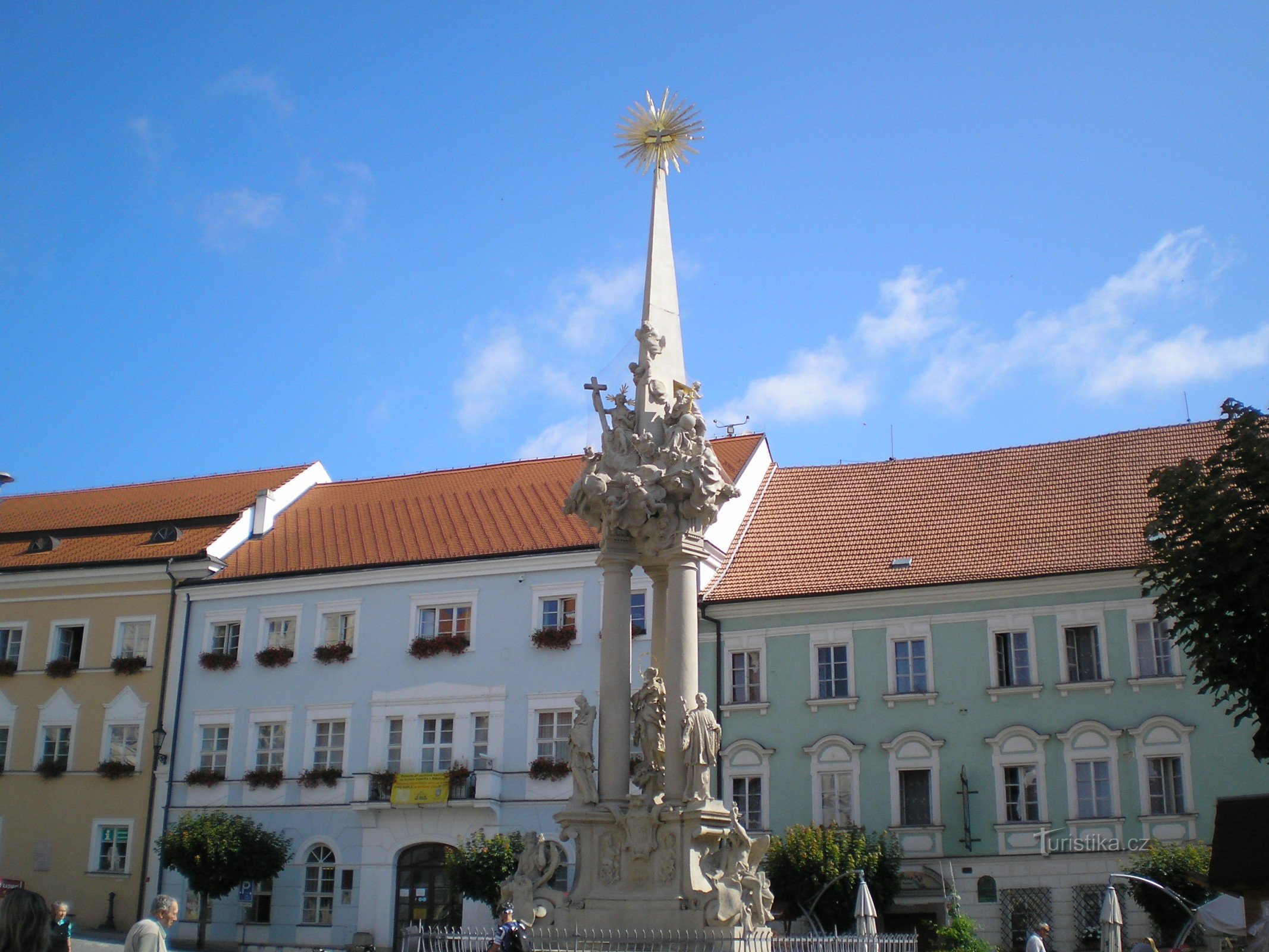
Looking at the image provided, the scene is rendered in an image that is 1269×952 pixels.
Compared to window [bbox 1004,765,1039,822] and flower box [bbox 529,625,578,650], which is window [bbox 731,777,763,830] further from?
window [bbox 1004,765,1039,822]

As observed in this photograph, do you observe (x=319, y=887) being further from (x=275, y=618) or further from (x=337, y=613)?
(x=275, y=618)

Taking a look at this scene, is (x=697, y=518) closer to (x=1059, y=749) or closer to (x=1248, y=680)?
(x=1248, y=680)

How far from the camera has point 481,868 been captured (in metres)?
27.9

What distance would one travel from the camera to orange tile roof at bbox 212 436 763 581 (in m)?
33.8

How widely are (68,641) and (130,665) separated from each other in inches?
107

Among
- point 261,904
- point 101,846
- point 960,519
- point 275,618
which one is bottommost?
point 261,904

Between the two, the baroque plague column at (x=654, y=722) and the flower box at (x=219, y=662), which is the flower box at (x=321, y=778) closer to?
the flower box at (x=219, y=662)

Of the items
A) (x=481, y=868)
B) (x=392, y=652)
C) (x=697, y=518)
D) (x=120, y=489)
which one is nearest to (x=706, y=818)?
(x=697, y=518)

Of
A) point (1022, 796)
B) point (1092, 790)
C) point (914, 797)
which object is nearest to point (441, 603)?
point (914, 797)

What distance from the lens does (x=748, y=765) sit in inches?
1176

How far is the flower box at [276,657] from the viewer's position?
34250 mm

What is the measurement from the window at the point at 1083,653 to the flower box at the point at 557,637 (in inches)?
425

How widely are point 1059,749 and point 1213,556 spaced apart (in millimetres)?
14100

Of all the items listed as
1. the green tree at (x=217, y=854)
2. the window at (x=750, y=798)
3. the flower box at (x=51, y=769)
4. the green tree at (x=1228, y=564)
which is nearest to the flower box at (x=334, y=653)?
the green tree at (x=217, y=854)
